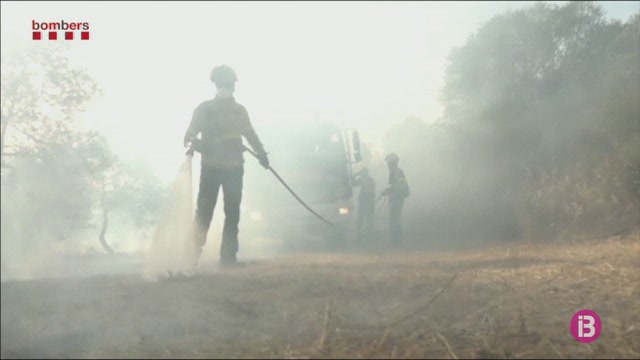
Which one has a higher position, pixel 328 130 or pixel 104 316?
pixel 328 130

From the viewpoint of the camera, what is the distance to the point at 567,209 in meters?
12.5

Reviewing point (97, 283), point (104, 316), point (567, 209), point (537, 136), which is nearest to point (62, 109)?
point (97, 283)

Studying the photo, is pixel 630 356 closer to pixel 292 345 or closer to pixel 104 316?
pixel 292 345

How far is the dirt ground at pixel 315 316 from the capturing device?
2691mm

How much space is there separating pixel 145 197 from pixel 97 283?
34.0 meters

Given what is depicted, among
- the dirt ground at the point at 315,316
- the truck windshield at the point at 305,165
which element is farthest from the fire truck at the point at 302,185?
the dirt ground at the point at 315,316

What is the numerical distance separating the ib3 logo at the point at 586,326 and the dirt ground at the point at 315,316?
5 cm

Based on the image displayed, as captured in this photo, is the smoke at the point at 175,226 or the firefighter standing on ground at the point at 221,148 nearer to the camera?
the smoke at the point at 175,226

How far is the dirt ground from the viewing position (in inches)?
106

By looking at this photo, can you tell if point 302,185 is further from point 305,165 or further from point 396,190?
point 396,190

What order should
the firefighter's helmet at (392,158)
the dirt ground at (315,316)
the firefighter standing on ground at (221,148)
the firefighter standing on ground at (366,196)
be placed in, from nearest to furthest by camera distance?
the dirt ground at (315,316) < the firefighter standing on ground at (221,148) < the firefighter's helmet at (392,158) < the firefighter standing on ground at (366,196)

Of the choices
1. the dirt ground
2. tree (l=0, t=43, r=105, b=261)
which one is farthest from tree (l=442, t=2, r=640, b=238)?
tree (l=0, t=43, r=105, b=261)

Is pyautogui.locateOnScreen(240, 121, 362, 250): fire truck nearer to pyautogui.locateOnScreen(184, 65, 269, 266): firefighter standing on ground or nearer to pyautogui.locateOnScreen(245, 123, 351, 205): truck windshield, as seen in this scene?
pyautogui.locateOnScreen(245, 123, 351, 205): truck windshield

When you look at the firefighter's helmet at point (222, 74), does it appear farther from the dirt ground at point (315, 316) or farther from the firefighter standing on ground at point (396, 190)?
the firefighter standing on ground at point (396, 190)
